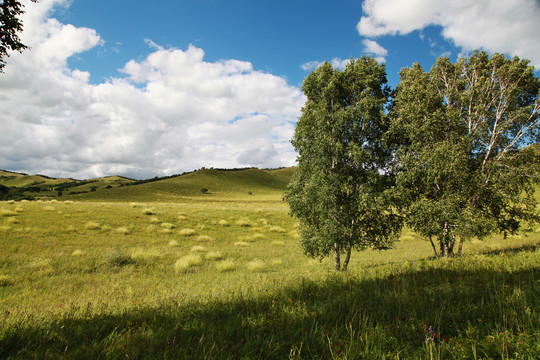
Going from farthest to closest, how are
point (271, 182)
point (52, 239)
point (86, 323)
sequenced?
1. point (271, 182)
2. point (52, 239)
3. point (86, 323)

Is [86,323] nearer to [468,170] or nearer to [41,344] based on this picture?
[41,344]

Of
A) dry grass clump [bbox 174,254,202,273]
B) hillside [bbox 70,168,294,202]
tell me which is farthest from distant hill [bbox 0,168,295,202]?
dry grass clump [bbox 174,254,202,273]

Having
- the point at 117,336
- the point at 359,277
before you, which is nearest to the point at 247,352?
the point at 117,336

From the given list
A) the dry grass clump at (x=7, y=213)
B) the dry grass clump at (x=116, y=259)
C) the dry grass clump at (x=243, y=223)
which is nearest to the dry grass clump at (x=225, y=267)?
the dry grass clump at (x=116, y=259)

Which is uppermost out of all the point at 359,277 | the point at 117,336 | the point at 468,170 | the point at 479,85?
the point at 479,85

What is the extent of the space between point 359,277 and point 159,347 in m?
5.69

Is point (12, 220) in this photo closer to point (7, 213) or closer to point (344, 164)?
point (7, 213)

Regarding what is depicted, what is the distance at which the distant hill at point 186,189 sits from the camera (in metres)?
95.6

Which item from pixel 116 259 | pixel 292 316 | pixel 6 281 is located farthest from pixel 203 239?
pixel 292 316

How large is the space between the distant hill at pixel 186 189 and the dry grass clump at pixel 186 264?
170 ft

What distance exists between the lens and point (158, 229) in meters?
27.5

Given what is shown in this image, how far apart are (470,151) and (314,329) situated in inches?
623

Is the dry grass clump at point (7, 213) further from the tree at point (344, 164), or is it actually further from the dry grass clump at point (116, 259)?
the tree at point (344, 164)

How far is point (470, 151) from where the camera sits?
1416 centimetres
